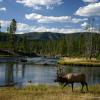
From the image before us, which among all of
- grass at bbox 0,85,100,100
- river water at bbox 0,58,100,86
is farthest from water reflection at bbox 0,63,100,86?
grass at bbox 0,85,100,100

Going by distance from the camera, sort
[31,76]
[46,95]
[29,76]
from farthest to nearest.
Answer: [31,76] < [29,76] < [46,95]

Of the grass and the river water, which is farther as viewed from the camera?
the river water

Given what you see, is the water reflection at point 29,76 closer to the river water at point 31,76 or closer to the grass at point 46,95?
the river water at point 31,76

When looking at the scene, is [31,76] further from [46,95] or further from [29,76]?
[46,95]

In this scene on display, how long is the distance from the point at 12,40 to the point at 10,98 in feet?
494

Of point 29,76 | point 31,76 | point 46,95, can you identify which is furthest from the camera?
point 31,76

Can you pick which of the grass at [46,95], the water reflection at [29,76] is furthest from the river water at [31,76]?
the grass at [46,95]

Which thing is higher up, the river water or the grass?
the grass

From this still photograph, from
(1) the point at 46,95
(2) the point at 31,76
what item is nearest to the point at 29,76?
(2) the point at 31,76

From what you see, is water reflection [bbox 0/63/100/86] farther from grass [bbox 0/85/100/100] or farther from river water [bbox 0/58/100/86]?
grass [bbox 0/85/100/100]

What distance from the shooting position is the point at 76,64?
9400cm

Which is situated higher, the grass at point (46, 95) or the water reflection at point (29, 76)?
the grass at point (46, 95)

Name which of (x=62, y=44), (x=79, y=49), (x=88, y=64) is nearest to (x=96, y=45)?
(x=79, y=49)

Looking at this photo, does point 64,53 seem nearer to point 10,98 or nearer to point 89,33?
point 89,33
